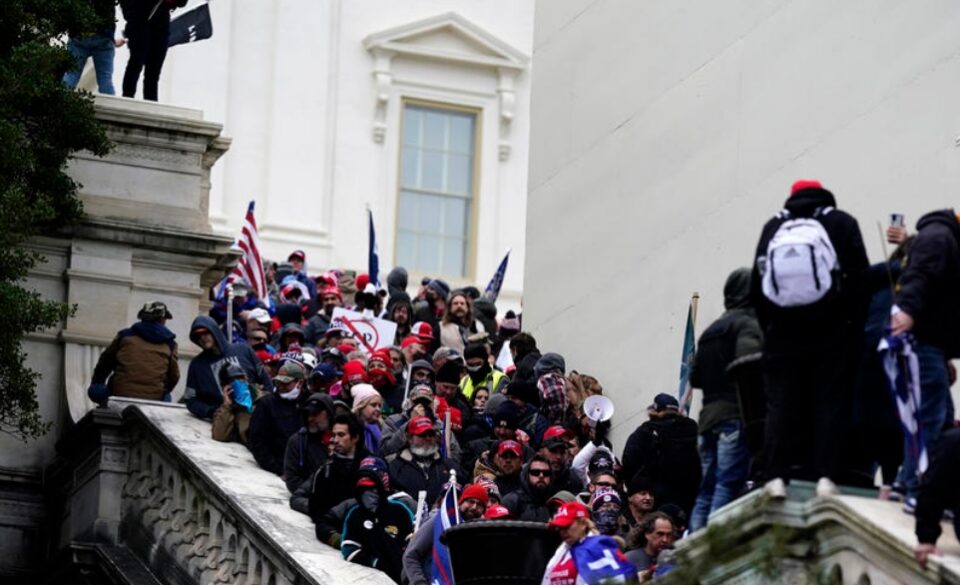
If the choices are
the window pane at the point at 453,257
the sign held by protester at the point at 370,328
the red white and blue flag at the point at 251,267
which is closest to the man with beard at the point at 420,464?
the sign held by protester at the point at 370,328

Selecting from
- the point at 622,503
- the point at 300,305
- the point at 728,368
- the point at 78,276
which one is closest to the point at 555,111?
the point at 300,305

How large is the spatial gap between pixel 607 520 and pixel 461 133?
28.0 meters

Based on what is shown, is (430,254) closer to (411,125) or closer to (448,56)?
(411,125)

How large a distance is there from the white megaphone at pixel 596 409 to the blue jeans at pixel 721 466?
25.7 ft

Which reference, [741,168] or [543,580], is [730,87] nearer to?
[741,168]

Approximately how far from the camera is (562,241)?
1154 inches

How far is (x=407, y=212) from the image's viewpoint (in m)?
46.1

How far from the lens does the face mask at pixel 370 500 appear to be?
63.1ft

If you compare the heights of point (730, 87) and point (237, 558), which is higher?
point (730, 87)

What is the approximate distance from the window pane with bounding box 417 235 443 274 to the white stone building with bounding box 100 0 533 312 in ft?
0.07

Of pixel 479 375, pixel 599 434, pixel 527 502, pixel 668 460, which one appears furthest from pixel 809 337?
pixel 479 375

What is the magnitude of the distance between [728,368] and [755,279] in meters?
0.65

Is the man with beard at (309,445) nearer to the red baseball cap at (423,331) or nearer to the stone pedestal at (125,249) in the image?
the stone pedestal at (125,249)

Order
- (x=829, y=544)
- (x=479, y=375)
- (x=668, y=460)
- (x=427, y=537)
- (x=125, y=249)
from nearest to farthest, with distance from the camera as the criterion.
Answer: (x=829, y=544), (x=427, y=537), (x=668, y=460), (x=479, y=375), (x=125, y=249)
